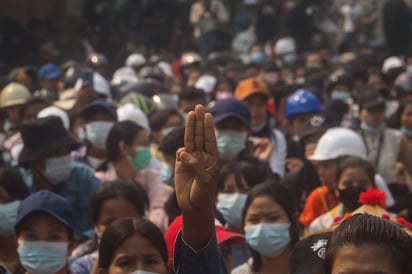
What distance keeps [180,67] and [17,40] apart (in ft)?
11.1

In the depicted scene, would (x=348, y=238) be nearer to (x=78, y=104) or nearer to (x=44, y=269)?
(x=44, y=269)

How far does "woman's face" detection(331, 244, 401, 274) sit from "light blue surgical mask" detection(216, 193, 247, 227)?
131 inches

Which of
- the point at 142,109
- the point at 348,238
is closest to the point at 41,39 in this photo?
the point at 142,109

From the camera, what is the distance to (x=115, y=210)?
20.5 feet

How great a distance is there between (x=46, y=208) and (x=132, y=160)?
2.34 metres

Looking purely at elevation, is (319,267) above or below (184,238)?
below

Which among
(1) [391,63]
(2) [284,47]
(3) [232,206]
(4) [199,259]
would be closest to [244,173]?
(3) [232,206]

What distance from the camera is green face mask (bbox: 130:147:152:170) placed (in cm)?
796

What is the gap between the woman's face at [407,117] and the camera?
9.68m

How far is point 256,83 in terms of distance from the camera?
9.73 m

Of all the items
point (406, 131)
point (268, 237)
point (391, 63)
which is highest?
point (268, 237)

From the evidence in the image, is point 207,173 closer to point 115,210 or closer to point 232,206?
point 115,210

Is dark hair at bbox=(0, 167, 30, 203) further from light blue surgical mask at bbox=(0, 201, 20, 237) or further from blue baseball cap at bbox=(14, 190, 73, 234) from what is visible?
blue baseball cap at bbox=(14, 190, 73, 234)

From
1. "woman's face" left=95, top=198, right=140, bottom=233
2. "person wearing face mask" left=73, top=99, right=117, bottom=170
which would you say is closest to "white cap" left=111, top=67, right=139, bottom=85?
"person wearing face mask" left=73, top=99, right=117, bottom=170
